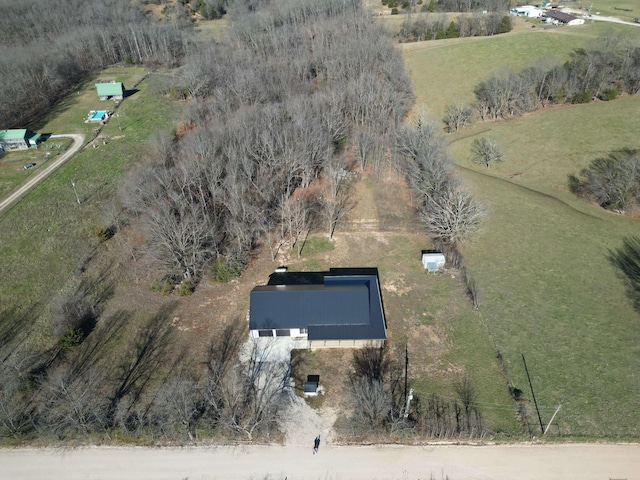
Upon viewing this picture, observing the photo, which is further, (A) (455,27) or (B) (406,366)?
(A) (455,27)

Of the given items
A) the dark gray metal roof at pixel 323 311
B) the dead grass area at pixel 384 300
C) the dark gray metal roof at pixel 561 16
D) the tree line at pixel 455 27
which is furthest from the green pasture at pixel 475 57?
the dark gray metal roof at pixel 323 311

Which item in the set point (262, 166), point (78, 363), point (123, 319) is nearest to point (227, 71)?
point (262, 166)

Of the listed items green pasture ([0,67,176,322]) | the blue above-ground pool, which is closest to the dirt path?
green pasture ([0,67,176,322])

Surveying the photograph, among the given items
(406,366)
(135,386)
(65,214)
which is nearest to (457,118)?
(406,366)

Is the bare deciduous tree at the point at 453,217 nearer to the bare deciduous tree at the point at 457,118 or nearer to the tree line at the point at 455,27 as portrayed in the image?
the bare deciduous tree at the point at 457,118

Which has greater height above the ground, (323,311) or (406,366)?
(323,311)

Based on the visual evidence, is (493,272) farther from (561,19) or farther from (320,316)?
(561,19)

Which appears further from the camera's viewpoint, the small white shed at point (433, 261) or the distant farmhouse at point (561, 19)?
the distant farmhouse at point (561, 19)

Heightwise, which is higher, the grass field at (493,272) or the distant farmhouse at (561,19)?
the distant farmhouse at (561,19)
